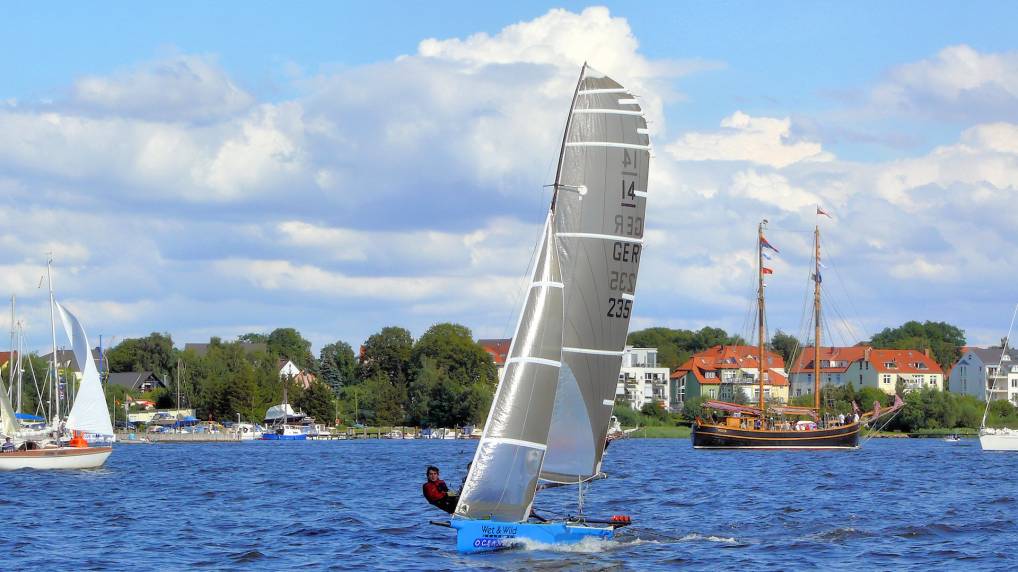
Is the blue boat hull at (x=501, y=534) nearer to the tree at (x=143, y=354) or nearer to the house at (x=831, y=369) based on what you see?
the house at (x=831, y=369)

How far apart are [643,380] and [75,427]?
4621 inches

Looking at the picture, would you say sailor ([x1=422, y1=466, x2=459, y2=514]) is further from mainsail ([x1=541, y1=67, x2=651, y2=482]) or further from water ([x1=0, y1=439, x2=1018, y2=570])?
mainsail ([x1=541, y1=67, x2=651, y2=482])

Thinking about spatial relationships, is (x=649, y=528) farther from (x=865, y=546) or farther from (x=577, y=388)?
(x=577, y=388)

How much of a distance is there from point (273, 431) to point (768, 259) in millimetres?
61154

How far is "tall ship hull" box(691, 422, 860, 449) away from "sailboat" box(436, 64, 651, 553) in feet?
240

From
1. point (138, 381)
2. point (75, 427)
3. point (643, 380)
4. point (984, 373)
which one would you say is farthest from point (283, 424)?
point (984, 373)

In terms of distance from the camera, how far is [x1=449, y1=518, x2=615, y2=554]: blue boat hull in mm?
27500

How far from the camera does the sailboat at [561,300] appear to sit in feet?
90.8

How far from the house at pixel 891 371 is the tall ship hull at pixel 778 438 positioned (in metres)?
73.5

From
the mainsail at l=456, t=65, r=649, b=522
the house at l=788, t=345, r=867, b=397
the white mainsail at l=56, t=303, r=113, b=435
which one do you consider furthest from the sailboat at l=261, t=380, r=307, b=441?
the mainsail at l=456, t=65, r=649, b=522

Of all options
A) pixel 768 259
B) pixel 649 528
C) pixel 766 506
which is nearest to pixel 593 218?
pixel 649 528

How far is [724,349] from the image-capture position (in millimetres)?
175750

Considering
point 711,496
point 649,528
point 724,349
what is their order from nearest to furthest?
point 649,528 → point 711,496 → point 724,349

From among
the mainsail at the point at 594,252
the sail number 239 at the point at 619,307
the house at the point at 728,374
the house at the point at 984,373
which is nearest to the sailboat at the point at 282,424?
the house at the point at 728,374
